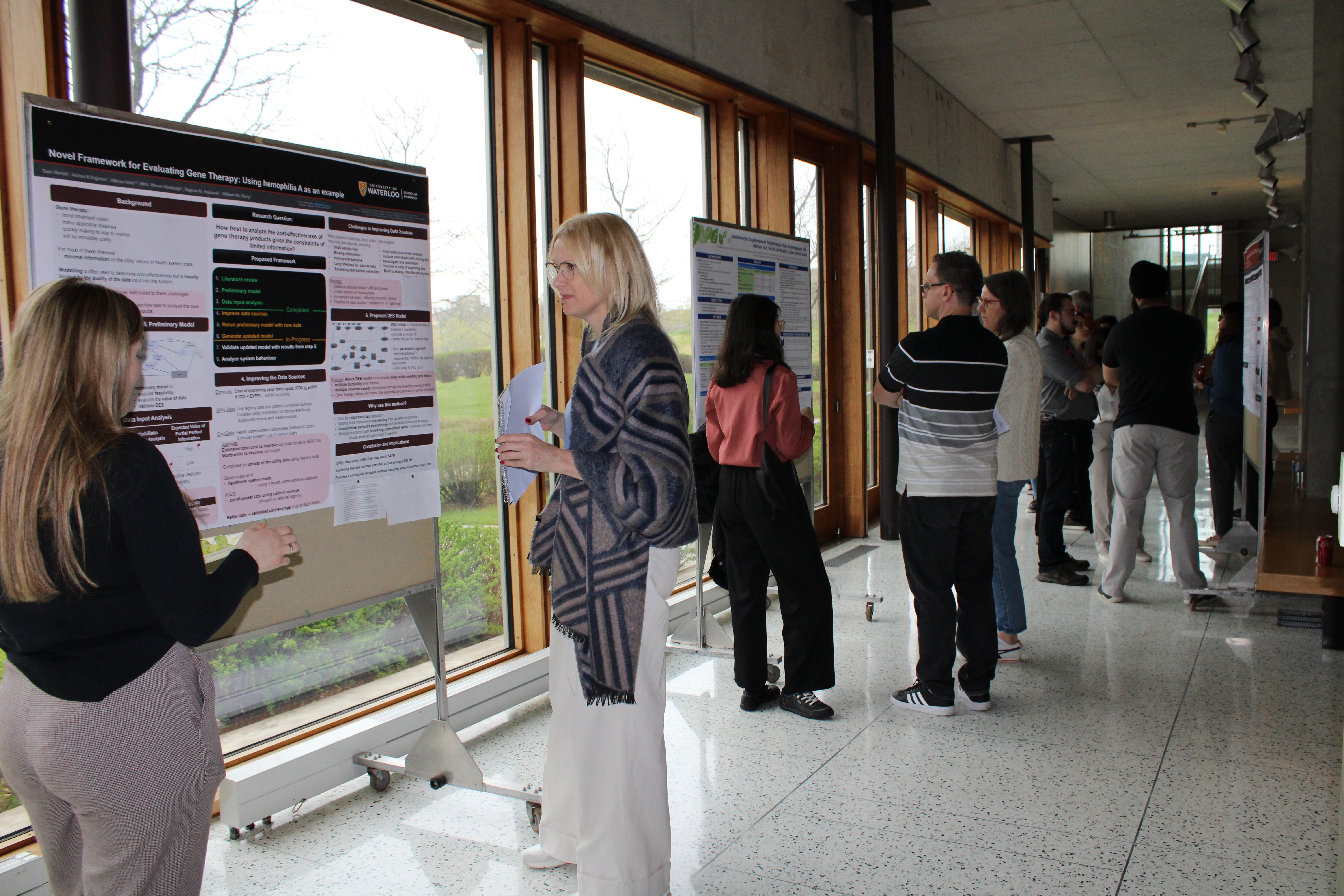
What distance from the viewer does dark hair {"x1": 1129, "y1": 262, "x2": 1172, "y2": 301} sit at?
4.66 m

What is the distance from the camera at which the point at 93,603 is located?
4.58 ft

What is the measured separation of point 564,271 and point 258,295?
0.78 metres

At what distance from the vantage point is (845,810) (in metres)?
2.70

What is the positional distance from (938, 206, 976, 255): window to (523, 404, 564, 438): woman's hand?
25.6 feet

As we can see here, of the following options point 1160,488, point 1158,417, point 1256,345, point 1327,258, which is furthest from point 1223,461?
point 1256,345

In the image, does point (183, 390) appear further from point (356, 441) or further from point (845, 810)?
A: point (845, 810)

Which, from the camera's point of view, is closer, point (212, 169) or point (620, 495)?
point (620, 495)

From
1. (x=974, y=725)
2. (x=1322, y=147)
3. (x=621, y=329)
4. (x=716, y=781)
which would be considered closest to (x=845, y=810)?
(x=716, y=781)

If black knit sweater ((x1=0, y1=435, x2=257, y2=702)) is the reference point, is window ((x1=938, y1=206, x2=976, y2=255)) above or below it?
above

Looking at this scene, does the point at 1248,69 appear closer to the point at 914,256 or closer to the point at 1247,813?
the point at 914,256

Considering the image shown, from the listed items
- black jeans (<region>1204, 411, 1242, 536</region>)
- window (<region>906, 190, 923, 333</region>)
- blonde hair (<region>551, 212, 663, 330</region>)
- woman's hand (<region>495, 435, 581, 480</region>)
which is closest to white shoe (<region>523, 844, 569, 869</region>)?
woman's hand (<region>495, 435, 581, 480</region>)

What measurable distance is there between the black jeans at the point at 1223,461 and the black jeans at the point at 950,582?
3.43 meters

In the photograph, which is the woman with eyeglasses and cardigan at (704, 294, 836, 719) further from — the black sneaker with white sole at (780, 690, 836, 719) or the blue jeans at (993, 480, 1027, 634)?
the blue jeans at (993, 480, 1027, 634)

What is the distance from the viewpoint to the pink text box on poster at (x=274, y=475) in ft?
7.18
